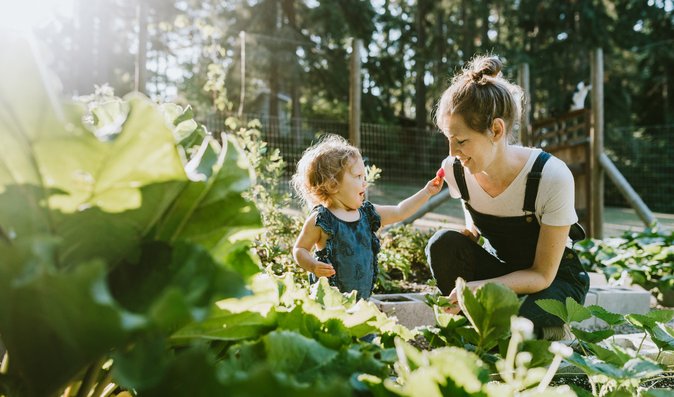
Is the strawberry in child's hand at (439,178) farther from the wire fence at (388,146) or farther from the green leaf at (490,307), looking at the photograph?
the green leaf at (490,307)

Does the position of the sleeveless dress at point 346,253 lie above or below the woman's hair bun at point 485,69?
below

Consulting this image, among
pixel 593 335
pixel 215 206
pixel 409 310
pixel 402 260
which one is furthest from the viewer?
pixel 402 260

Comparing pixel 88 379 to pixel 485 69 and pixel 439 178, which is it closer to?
pixel 485 69

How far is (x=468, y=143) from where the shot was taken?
224cm

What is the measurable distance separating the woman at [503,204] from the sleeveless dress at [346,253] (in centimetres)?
51

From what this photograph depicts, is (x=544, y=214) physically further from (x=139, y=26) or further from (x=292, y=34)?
(x=292, y=34)

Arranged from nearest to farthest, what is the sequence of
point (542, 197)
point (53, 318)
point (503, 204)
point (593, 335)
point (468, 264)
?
1. point (53, 318)
2. point (593, 335)
3. point (542, 197)
4. point (503, 204)
5. point (468, 264)

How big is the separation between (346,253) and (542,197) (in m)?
1.06

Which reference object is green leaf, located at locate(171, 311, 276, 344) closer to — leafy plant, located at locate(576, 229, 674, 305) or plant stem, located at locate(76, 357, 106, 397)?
plant stem, located at locate(76, 357, 106, 397)

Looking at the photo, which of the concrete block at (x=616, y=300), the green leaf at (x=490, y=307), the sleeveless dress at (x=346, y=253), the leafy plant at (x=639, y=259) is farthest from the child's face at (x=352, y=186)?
the leafy plant at (x=639, y=259)

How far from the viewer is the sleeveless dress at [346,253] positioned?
2.91 meters

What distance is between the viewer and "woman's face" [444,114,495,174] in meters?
2.23

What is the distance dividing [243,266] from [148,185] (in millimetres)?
142

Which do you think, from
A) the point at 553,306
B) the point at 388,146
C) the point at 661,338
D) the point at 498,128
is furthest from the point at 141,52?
the point at 661,338
